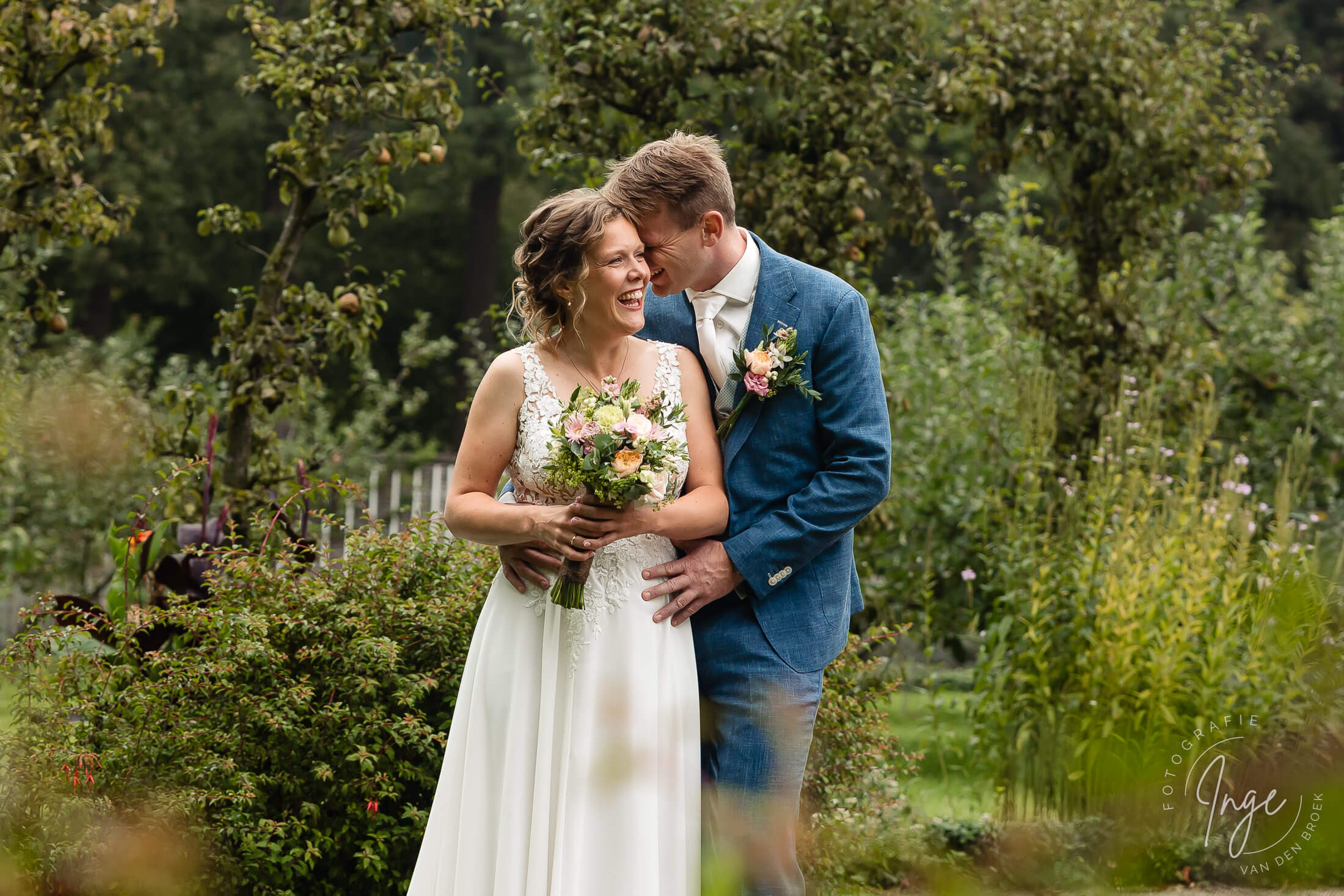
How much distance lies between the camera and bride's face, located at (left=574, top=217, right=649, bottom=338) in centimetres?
240

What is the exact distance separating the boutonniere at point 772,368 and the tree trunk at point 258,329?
2.71 metres

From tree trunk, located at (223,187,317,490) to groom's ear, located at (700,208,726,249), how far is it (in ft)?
8.58

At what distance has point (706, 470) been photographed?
252cm

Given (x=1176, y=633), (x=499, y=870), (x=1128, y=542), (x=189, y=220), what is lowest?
(x=499, y=870)

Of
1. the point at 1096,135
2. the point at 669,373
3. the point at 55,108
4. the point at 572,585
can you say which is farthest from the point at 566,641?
the point at 55,108

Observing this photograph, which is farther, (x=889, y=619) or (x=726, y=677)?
(x=889, y=619)

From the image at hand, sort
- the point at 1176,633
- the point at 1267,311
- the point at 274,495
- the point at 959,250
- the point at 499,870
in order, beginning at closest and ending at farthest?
the point at 499,870 → the point at 1176,633 → the point at 274,495 → the point at 1267,311 → the point at 959,250

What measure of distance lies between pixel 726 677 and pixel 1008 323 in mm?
4428

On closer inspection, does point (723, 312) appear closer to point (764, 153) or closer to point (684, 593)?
point (684, 593)

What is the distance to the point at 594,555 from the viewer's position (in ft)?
8.08

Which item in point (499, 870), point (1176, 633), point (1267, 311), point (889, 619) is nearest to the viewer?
point (499, 870)

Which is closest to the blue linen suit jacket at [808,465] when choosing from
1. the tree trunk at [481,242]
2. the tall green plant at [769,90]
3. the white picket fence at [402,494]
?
the tall green plant at [769,90]

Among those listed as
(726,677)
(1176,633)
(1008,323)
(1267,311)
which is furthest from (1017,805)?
(1267,311)
